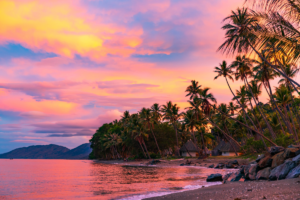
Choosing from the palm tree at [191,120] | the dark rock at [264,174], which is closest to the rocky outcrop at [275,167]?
the dark rock at [264,174]

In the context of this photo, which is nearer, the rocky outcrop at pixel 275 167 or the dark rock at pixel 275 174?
the rocky outcrop at pixel 275 167

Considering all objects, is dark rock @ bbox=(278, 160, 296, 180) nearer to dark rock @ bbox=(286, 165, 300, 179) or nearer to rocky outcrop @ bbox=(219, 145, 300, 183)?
rocky outcrop @ bbox=(219, 145, 300, 183)

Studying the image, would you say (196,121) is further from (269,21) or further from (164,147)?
(269,21)

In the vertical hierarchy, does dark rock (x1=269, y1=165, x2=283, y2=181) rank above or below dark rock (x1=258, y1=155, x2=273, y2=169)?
below

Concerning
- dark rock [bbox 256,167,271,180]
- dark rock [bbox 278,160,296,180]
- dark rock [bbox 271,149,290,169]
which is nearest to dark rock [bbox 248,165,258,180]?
dark rock [bbox 256,167,271,180]

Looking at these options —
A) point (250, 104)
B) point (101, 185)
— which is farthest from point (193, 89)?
point (101, 185)

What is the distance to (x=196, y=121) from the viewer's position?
211ft

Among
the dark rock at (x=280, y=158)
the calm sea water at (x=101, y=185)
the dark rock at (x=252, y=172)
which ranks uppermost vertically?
the dark rock at (x=280, y=158)

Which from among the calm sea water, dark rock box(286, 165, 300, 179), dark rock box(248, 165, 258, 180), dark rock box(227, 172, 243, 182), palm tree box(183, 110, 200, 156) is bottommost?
the calm sea water

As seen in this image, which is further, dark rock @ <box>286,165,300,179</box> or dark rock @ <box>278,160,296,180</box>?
dark rock @ <box>278,160,296,180</box>

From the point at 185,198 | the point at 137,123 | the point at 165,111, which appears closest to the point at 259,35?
the point at 185,198

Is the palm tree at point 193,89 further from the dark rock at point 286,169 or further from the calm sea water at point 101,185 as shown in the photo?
the dark rock at point 286,169

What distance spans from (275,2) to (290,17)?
2446mm

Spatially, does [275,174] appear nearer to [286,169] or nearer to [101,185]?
[286,169]
